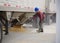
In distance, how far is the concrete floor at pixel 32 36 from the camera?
1.99 meters

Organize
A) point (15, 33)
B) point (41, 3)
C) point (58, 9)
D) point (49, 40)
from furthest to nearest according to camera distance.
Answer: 1. point (15, 33)
2. point (49, 40)
3. point (41, 3)
4. point (58, 9)

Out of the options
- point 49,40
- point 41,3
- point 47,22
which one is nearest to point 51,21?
point 47,22

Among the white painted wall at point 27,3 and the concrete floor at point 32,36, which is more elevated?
the white painted wall at point 27,3

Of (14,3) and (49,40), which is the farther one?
(49,40)

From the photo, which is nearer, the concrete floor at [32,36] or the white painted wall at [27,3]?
the white painted wall at [27,3]

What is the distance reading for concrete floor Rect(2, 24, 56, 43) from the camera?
199cm

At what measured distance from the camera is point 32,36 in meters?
2.10

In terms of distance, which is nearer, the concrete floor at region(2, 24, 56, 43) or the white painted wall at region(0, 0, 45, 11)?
the white painted wall at region(0, 0, 45, 11)

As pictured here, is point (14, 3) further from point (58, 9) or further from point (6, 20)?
point (58, 9)

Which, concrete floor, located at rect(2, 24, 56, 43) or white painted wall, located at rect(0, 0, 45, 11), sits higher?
white painted wall, located at rect(0, 0, 45, 11)

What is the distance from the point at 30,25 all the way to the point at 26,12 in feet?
1.24

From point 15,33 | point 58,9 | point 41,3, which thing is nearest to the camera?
point 58,9

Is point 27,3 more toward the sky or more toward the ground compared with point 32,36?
more toward the sky

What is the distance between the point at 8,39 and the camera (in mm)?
2033
